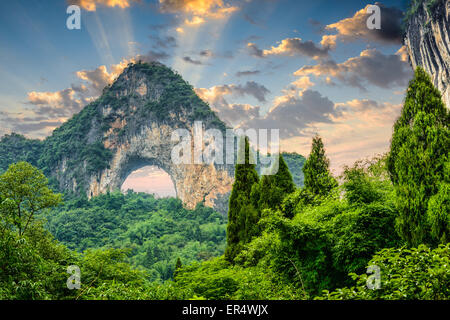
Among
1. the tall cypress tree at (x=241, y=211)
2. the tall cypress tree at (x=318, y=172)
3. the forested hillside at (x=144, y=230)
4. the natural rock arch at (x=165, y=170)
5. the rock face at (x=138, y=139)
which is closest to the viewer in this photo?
the tall cypress tree at (x=318, y=172)

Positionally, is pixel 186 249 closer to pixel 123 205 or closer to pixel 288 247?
pixel 123 205

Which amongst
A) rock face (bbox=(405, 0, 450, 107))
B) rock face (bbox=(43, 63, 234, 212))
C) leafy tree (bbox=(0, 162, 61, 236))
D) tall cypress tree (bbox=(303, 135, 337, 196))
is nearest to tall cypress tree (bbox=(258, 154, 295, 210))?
tall cypress tree (bbox=(303, 135, 337, 196))

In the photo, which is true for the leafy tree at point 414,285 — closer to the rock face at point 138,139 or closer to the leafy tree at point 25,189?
the leafy tree at point 25,189

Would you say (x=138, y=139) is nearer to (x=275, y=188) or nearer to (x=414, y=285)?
(x=275, y=188)

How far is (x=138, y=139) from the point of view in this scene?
66.4 meters

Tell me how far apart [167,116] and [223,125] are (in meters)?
12.6

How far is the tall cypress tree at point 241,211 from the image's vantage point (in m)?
11.3

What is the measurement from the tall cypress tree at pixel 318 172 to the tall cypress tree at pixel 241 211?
7.95ft

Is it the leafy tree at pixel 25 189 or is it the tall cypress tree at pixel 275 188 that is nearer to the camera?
the leafy tree at pixel 25 189

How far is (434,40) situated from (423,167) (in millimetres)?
24300

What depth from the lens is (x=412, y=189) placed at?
16.9ft

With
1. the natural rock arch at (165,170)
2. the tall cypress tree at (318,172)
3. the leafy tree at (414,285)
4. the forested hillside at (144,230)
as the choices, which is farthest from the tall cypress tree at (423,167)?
the natural rock arch at (165,170)

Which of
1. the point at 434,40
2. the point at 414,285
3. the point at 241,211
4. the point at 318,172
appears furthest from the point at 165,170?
the point at 414,285

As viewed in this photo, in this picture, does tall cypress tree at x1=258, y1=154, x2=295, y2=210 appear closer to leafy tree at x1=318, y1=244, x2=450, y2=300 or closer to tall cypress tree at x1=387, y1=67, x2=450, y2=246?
tall cypress tree at x1=387, y1=67, x2=450, y2=246
